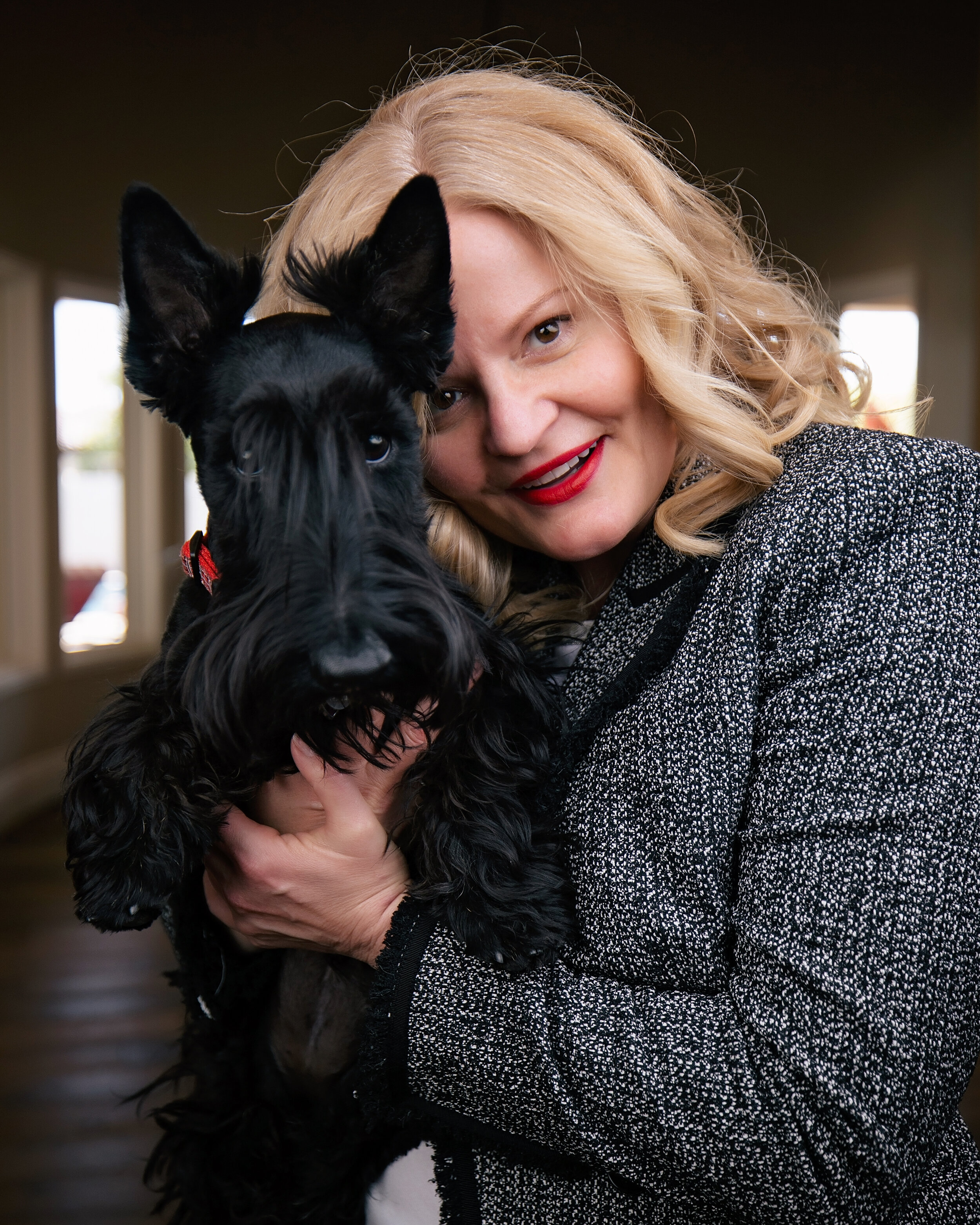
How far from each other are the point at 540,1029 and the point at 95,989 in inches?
137

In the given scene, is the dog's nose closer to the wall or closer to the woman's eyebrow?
the woman's eyebrow

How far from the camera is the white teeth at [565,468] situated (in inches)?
52.3

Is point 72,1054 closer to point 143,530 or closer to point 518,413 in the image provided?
point 518,413

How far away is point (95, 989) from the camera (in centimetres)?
397

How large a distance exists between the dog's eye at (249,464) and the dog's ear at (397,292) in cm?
21

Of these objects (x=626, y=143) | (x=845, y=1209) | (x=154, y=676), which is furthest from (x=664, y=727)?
(x=626, y=143)

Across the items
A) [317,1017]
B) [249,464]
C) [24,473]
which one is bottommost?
[317,1017]

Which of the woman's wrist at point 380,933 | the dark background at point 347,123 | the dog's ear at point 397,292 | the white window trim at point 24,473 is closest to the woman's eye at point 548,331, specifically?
the dog's ear at point 397,292

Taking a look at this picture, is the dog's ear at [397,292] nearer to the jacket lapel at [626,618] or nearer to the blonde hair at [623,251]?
the blonde hair at [623,251]

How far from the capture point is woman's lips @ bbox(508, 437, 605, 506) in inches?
52.0

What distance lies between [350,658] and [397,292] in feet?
1.57

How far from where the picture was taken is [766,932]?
38.4 inches

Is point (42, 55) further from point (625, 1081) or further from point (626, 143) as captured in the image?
point (625, 1081)

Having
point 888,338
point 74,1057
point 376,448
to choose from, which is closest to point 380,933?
point 376,448
